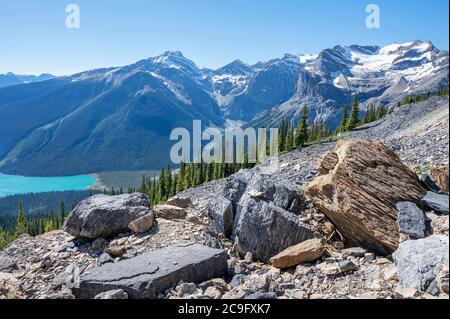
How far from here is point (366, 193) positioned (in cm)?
1182

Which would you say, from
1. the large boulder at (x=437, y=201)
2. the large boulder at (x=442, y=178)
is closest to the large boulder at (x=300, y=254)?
the large boulder at (x=437, y=201)

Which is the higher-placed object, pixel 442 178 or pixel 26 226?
pixel 442 178

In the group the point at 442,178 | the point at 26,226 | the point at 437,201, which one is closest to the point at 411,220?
the point at 437,201

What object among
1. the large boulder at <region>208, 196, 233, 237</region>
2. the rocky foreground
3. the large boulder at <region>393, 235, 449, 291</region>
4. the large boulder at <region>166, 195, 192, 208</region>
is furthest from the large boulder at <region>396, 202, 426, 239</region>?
the large boulder at <region>166, 195, 192, 208</region>

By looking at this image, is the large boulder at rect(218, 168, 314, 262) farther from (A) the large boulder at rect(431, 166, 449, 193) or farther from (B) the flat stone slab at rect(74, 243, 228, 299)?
(A) the large boulder at rect(431, 166, 449, 193)

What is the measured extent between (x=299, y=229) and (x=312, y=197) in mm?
1426

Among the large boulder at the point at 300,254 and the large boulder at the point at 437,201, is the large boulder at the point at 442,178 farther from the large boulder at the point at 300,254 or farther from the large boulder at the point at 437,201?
the large boulder at the point at 300,254

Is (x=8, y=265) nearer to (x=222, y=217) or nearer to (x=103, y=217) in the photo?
(x=103, y=217)

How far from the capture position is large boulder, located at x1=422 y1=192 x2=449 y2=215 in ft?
34.2

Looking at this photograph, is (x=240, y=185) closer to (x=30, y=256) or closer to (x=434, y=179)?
(x=434, y=179)

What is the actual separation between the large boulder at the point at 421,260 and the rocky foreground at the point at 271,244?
0.03 metres

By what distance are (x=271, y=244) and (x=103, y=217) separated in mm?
7610
